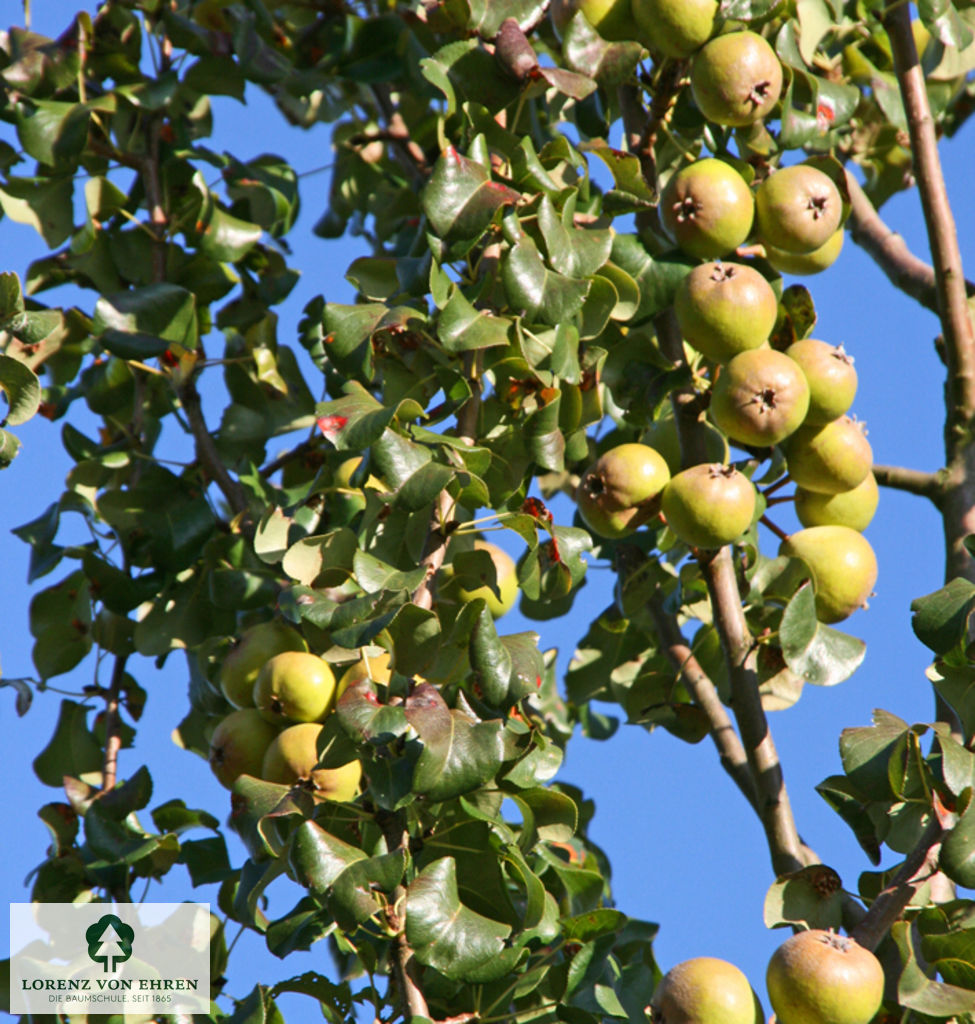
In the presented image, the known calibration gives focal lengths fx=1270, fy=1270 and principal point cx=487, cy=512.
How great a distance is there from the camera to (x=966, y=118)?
3.76 meters

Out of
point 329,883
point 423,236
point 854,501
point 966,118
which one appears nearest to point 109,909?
point 329,883

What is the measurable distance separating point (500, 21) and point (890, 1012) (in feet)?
5.66

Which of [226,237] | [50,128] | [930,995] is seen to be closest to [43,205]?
[50,128]

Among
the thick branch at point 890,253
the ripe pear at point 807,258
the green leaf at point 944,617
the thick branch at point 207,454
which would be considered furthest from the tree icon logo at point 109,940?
the thick branch at point 890,253

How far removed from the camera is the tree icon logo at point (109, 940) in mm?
2314

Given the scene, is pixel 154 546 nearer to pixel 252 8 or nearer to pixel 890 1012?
pixel 252 8

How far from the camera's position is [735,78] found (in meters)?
2.13

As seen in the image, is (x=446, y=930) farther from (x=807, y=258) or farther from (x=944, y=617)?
(x=807, y=258)

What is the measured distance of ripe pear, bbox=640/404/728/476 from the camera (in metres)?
2.27

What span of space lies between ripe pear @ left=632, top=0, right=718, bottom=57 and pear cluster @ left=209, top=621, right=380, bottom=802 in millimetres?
1147

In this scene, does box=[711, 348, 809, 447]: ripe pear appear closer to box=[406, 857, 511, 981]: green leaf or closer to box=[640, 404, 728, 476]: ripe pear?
box=[640, 404, 728, 476]: ripe pear

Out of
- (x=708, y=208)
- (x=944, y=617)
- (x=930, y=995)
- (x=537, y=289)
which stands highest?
(x=708, y=208)

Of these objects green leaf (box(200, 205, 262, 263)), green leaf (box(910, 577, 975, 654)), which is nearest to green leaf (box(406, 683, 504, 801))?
green leaf (box(910, 577, 975, 654))

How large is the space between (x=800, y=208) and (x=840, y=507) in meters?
0.54
